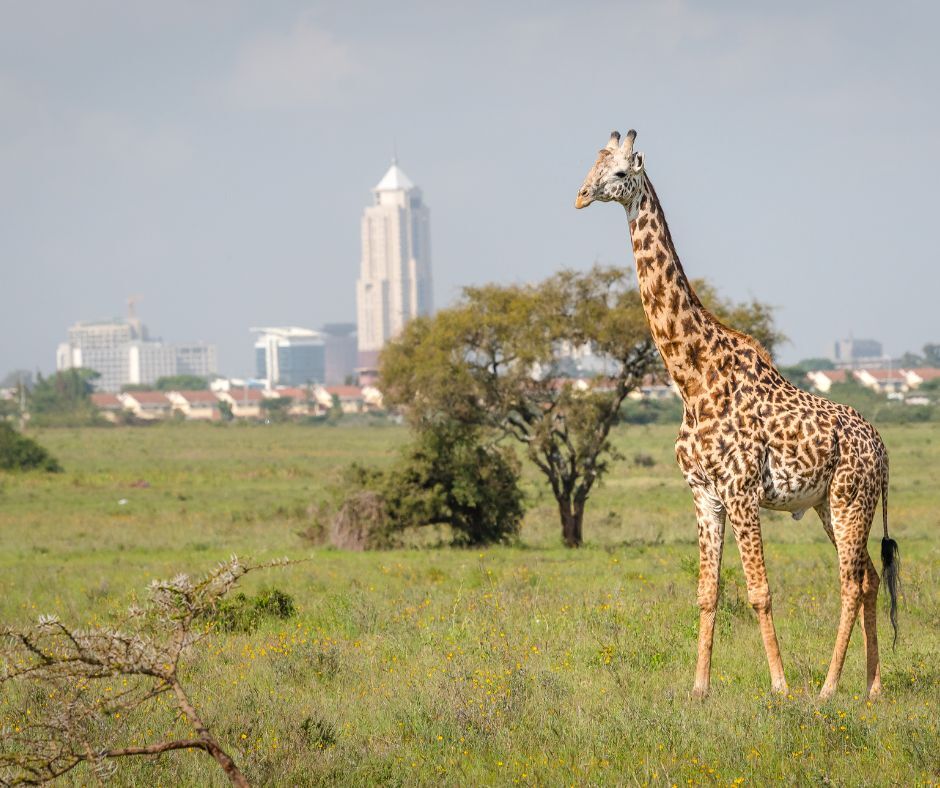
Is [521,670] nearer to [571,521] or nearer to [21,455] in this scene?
[571,521]

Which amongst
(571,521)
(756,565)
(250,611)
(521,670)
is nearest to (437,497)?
(571,521)

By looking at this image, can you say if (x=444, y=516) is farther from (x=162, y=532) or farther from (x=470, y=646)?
(x=470, y=646)

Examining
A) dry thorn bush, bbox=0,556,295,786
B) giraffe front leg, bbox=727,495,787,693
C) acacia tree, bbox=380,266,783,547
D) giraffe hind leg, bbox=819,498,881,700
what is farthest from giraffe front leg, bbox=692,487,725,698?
acacia tree, bbox=380,266,783,547

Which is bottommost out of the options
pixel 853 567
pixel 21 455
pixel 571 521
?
pixel 571 521

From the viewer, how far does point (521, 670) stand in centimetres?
1205

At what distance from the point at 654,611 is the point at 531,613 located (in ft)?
4.87

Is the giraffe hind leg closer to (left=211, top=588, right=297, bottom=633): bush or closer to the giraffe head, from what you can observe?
the giraffe head

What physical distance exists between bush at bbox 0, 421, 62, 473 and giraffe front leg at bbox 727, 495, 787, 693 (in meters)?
50.2

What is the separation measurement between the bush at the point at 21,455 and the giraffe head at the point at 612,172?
163 ft

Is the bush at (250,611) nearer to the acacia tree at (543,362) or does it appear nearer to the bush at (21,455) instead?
the acacia tree at (543,362)

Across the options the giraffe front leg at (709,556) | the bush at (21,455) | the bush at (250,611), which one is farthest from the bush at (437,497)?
the bush at (21,455)

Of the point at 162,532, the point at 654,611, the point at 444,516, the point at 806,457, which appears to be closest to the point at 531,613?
the point at 654,611

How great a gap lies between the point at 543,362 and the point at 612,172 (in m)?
17.5

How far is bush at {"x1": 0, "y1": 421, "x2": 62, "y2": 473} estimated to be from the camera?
57688 millimetres
